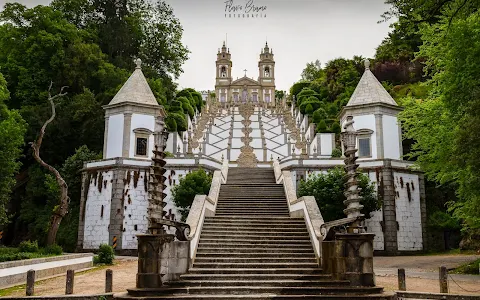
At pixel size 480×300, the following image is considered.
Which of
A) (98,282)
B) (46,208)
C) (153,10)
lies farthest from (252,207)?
(153,10)

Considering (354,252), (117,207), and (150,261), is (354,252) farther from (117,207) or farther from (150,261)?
(117,207)

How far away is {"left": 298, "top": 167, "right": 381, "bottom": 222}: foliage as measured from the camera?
21.8 meters

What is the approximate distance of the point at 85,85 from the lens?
34656mm

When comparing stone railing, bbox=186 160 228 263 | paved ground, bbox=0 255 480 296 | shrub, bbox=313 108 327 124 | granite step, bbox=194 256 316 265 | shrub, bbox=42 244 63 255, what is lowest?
paved ground, bbox=0 255 480 296

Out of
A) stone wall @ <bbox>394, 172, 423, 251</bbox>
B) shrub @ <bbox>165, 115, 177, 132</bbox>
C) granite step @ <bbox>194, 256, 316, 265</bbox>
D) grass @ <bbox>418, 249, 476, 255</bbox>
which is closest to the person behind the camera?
granite step @ <bbox>194, 256, 316, 265</bbox>

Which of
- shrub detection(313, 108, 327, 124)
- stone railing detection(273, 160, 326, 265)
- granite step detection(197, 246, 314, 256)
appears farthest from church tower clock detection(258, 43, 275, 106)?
granite step detection(197, 246, 314, 256)

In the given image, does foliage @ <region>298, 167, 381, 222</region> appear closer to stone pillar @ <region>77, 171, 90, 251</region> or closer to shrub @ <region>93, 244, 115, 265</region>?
shrub @ <region>93, 244, 115, 265</region>

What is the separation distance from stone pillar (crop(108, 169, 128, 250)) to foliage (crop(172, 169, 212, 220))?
3.43 metres

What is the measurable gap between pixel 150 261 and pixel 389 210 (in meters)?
17.7

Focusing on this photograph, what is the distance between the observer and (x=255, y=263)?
12.2m

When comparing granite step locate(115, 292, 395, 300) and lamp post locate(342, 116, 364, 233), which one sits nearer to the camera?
granite step locate(115, 292, 395, 300)

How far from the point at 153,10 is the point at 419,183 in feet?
100

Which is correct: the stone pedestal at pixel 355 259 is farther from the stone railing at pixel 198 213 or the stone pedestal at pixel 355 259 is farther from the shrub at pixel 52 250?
the shrub at pixel 52 250

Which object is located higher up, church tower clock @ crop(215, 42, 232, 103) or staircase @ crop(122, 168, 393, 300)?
church tower clock @ crop(215, 42, 232, 103)
